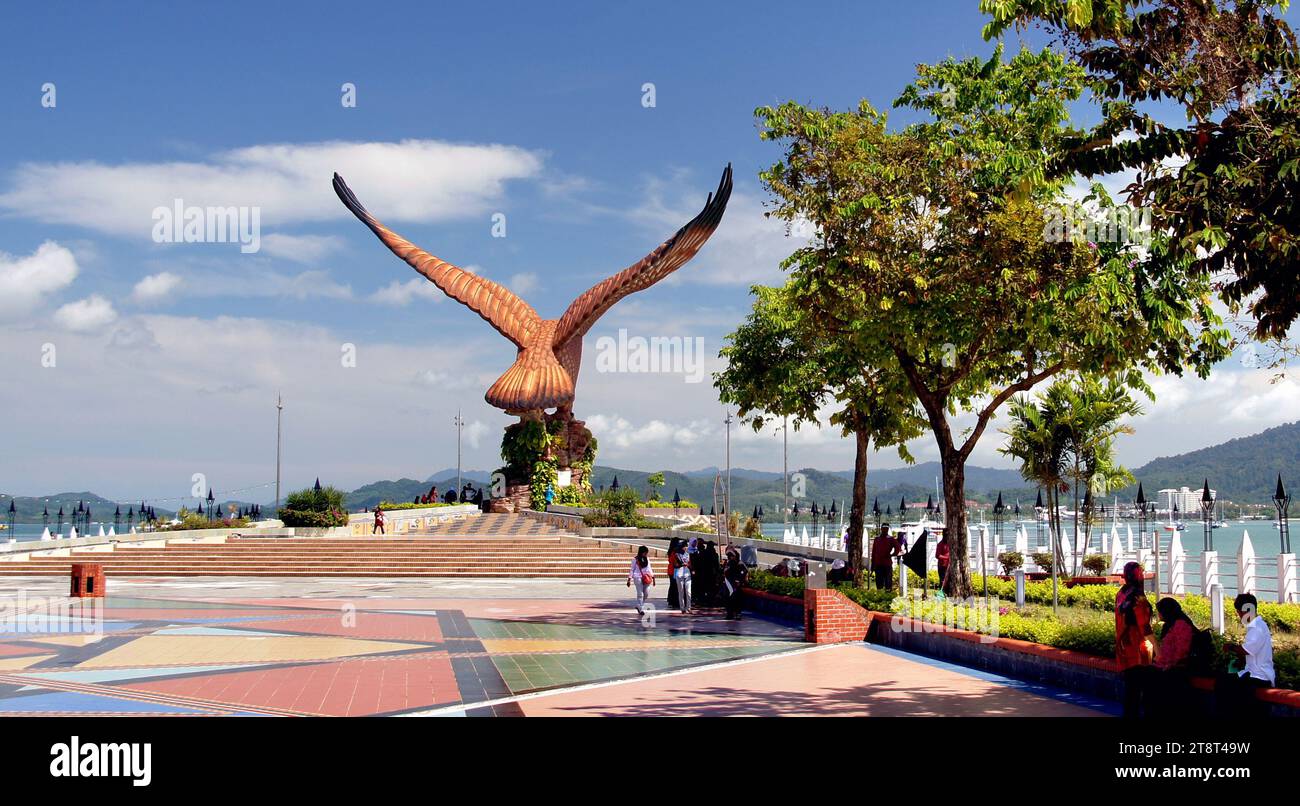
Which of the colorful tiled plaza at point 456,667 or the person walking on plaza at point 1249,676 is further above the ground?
the person walking on plaza at point 1249,676

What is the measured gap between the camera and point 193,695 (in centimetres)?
1007

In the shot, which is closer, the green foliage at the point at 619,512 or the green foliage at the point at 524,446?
the green foliage at the point at 619,512

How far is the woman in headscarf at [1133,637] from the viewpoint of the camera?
842 centimetres

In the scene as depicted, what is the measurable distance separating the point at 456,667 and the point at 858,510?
994 cm

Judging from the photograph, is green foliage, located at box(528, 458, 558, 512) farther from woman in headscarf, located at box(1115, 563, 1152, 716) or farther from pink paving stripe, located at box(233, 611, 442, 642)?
woman in headscarf, located at box(1115, 563, 1152, 716)

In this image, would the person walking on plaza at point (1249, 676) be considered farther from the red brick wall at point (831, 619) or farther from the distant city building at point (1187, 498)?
the distant city building at point (1187, 498)

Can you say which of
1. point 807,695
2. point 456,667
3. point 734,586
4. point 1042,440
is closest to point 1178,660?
point 807,695

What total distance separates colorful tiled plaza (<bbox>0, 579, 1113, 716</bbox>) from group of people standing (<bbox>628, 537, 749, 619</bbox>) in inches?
17.8

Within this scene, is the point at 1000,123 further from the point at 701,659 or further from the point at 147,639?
the point at 147,639

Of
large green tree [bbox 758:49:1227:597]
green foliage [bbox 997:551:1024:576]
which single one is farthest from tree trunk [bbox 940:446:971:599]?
green foliage [bbox 997:551:1024:576]

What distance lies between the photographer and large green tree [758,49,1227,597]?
1384cm

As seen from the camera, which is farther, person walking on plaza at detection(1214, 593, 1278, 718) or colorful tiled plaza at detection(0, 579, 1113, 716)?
colorful tiled plaza at detection(0, 579, 1113, 716)

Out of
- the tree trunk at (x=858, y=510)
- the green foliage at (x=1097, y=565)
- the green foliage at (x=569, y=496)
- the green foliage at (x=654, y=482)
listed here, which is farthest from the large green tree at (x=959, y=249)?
the green foliage at (x=569, y=496)

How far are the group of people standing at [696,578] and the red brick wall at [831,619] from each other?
316 centimetres
